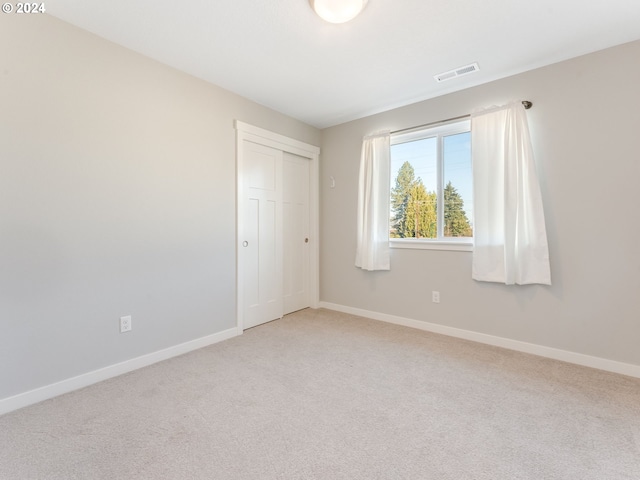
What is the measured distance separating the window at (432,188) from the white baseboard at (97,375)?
2356 millimetres

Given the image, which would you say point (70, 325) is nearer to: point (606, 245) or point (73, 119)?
point (73, 119)

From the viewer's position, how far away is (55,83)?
Result: 196cm

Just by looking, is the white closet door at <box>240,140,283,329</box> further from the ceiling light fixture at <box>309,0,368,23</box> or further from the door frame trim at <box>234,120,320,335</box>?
the ceiling light fixture at <box>309,0,368,23</box>

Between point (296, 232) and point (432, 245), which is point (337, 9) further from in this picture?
point (296, 232)

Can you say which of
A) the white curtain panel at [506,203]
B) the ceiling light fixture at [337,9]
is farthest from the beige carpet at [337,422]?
the ceiling light fixture at [337,9]

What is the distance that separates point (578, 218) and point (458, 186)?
1.03 m

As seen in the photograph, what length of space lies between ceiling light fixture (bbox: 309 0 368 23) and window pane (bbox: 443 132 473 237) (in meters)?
1.79

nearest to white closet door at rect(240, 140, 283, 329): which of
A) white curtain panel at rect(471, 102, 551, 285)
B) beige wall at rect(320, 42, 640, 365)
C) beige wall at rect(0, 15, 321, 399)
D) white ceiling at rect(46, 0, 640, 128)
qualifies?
beige wall at rect(0, 15, 321, 399)

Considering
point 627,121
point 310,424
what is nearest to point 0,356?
point 310,424

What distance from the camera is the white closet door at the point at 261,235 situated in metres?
3.27

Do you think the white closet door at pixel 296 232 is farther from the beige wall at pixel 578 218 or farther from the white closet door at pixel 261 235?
the beige wall at pixel 578 218


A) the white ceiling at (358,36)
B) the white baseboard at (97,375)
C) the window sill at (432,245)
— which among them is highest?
the white ceiling at (358,36)

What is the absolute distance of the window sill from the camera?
9.81 feet

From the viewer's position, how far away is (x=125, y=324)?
230 cm
